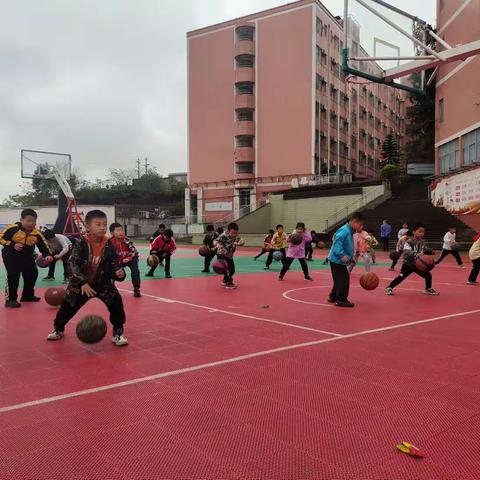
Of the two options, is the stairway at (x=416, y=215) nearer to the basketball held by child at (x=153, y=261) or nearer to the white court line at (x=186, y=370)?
the basketball held by child at (x=153, y=261)

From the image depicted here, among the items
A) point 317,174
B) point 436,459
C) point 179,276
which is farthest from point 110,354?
point 317,174

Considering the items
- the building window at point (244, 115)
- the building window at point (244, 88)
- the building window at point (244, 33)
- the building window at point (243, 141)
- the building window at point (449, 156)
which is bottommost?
the building window at point (449, 156)

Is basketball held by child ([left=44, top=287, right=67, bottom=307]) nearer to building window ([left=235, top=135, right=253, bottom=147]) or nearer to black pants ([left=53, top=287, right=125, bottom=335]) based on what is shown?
black pants ([left=53, top=287, right=125, bottom=335])

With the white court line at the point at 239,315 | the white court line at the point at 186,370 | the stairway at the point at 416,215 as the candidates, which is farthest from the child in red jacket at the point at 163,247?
the stairway at the point at 416,215

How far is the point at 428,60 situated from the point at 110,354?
14061mm

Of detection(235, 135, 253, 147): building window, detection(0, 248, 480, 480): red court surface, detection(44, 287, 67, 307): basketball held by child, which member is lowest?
detection(0, 248, 480, 480): red court surface

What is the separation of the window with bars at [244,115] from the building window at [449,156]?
20650 millimetres

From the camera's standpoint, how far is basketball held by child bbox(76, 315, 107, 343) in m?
5.80

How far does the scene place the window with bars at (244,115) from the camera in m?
47.9

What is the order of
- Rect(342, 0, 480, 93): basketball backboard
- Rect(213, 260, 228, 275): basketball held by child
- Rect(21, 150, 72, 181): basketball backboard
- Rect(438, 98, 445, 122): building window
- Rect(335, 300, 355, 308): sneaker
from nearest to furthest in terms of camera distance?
Rect(335, 300, 355, 308): sneaker
Rect(213, 260, 228, 275): basketball held by child
Rect(342, 0, 480, 93): basketball backboard
Rect(438, 98, 445, 122): building window
Rect(21, 150, 72, 181): basketball backboard

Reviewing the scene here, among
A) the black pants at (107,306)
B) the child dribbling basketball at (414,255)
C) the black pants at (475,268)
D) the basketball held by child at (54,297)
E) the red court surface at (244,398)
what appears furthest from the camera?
the black pants at (475,268)

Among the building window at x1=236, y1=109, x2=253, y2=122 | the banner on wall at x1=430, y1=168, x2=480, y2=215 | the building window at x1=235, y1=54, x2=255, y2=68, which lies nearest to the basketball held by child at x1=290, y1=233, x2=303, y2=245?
the banner on wall at x1=430, y1=168, x2=480, y2=215

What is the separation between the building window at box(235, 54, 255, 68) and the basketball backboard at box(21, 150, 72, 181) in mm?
19652

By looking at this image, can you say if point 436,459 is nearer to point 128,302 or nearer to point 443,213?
point 128,302
